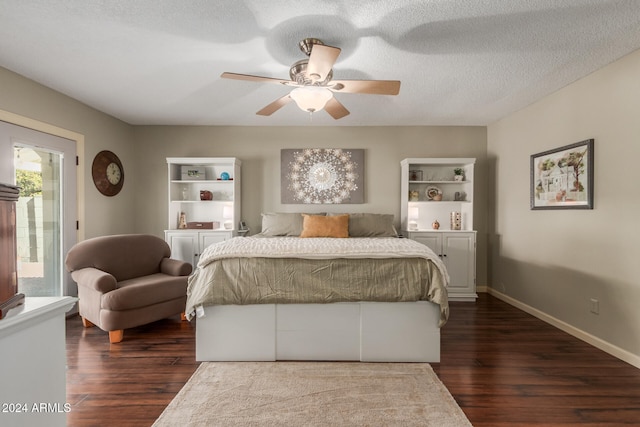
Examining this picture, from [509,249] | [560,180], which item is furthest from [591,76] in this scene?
[509,249]

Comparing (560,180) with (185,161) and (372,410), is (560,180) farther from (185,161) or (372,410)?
(185,161)

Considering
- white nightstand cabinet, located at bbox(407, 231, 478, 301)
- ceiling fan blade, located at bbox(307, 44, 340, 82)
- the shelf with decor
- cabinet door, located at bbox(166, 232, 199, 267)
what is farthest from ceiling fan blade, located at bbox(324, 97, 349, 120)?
cabinet door, located at bbox(166, 232, 199, 267)

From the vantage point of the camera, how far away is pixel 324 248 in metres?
2.64

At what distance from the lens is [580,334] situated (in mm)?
3064

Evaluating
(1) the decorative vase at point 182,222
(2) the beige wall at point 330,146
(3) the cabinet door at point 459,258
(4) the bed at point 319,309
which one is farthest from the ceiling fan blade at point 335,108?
(1) the decorative vase at point 182,222

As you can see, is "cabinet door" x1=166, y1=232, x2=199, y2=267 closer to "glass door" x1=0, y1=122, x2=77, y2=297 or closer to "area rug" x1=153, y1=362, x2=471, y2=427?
"glass door" x1=0, y1=122, x2=77, y2=297

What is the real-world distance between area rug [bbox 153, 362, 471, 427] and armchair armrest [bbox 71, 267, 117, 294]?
1226mm

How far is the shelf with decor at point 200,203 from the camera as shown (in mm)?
4430

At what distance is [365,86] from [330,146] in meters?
2.38

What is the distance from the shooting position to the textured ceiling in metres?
2.04

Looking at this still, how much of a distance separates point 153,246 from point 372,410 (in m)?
2.98

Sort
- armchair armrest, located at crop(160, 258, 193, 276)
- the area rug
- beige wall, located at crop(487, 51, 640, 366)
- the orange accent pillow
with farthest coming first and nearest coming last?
1. the orange accent pillow
2. armchair armrest, located at crop(160, 258, 193, 276)
3. beige wall, located at crop(487, 51, 640, 366)
4. the area rug

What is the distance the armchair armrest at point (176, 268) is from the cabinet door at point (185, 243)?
2.24ft

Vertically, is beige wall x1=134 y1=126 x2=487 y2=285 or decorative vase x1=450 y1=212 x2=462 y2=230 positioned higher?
beige wall x1=134 y1=126 x2=487 y2=285
